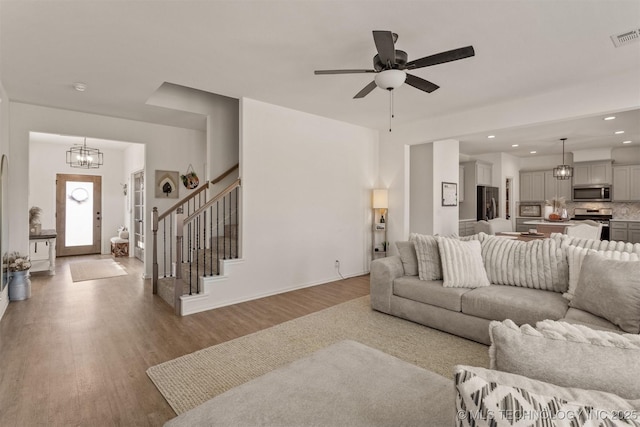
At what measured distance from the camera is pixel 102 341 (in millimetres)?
3102

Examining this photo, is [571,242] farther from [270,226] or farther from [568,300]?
[270,226]

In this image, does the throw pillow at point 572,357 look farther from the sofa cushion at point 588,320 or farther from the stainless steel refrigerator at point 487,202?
the stainless steel refrigerator at point 487,202

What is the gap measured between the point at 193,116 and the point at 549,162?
9.25 meters

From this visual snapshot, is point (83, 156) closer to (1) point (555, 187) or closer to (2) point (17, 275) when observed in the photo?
(2) point (17, 275)

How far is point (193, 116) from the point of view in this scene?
17.3 ft

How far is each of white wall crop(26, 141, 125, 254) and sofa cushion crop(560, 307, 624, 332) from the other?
980cm

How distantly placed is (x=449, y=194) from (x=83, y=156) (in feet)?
28.8

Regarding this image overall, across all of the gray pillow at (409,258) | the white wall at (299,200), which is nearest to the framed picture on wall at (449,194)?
the white wall at (299,200)

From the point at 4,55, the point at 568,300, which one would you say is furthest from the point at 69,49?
the point at 568,300

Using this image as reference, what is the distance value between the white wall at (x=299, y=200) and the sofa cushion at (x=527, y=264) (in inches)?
102

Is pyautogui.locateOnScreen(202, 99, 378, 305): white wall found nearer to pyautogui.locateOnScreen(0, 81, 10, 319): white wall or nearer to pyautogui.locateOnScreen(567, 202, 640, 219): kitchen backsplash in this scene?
pyautogui.locateOnScreen(0, 81, 10, 319): white wall

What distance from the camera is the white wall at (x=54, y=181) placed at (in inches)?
313

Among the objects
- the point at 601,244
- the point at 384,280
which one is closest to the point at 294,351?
the point at 384,280

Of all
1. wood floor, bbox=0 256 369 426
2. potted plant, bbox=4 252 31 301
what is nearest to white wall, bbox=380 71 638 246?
wood floor, bbox=0 256 369 426
